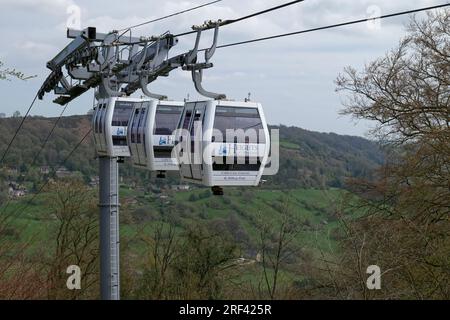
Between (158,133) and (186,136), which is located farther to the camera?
(158,133)

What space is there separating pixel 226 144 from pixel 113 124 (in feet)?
19.2

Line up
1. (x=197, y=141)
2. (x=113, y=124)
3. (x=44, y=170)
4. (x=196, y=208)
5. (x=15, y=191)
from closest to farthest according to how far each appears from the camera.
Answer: (x=197, y=141) → (x=113, y=124) → (x=15, y=191) → (x=44, y=170) → (x=196, y=208)

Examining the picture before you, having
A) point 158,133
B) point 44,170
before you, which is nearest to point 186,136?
point 158,133

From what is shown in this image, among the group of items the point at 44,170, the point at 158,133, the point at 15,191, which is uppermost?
the point at 44,170

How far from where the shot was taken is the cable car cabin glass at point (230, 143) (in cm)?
1020

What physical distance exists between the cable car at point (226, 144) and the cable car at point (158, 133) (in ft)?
7.69

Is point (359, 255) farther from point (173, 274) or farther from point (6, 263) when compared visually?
point (173, 274)

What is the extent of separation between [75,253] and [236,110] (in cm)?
1974

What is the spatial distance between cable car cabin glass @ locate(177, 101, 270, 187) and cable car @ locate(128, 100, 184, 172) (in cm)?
246

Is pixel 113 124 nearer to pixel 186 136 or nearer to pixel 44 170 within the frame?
pixel 186 136

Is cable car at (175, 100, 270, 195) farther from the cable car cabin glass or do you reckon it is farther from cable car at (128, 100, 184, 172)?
cable car at (128, 100, 184, 172)

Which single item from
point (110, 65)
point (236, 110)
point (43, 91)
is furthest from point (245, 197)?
point (236, 110)

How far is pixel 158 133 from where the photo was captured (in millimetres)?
13125

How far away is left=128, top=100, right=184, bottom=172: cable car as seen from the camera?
13070 mm
